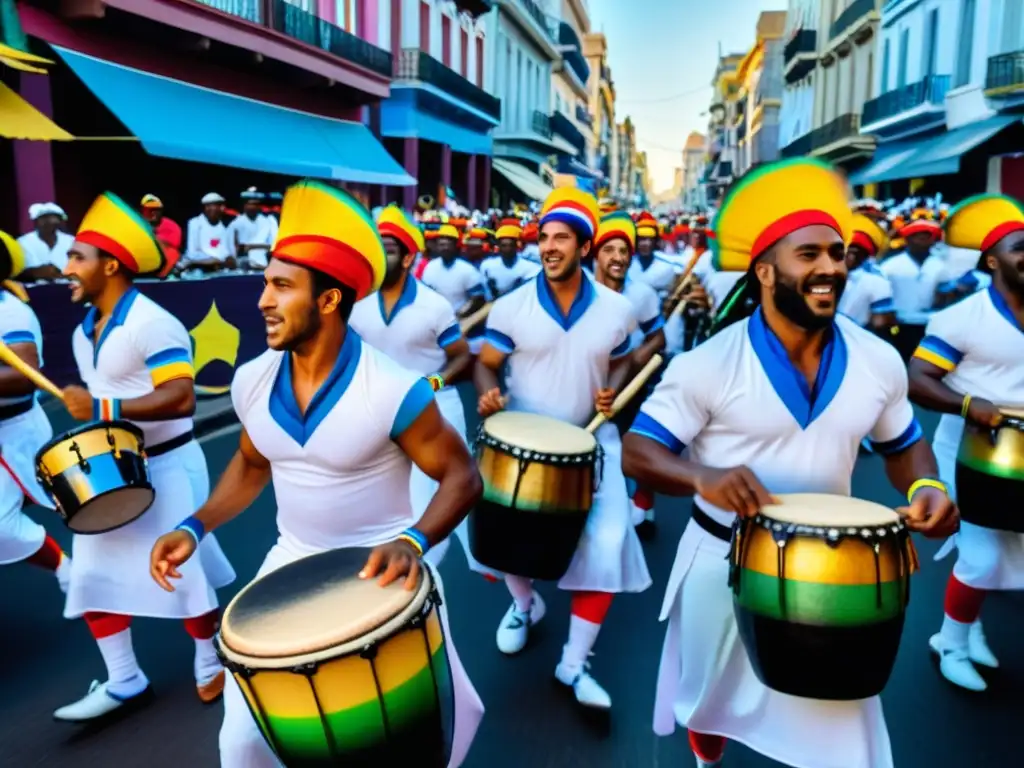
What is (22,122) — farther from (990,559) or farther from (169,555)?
(990,559)

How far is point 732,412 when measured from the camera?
2.65m

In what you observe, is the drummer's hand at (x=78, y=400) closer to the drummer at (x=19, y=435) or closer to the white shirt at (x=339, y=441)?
the drummer at (x=19, y=435)

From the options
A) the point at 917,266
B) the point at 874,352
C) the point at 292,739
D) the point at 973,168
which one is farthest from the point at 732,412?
the point at 973,168

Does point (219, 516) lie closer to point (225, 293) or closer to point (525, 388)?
point (525, 388)

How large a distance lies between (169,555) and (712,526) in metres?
1.57

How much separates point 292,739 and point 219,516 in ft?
3.07

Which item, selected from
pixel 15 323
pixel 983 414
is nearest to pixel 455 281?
pixel 15 323

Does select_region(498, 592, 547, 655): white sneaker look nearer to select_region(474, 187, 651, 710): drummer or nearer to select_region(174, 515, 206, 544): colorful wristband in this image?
select_region(474, 187, 651, 710): drummer

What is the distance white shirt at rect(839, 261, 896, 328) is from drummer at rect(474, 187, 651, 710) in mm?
4358

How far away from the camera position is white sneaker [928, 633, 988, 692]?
3.94 metres

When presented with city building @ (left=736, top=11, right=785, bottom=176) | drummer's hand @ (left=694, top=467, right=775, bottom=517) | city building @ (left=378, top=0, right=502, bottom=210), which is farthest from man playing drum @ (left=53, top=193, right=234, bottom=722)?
city building @ (left=736, top=11, right=785, bottom=176)

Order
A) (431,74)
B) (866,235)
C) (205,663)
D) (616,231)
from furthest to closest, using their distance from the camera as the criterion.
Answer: (431,74), (866,235), (616,231), (205,663)

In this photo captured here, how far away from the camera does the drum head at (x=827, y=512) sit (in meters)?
2.27

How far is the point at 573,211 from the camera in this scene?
14.1ft
